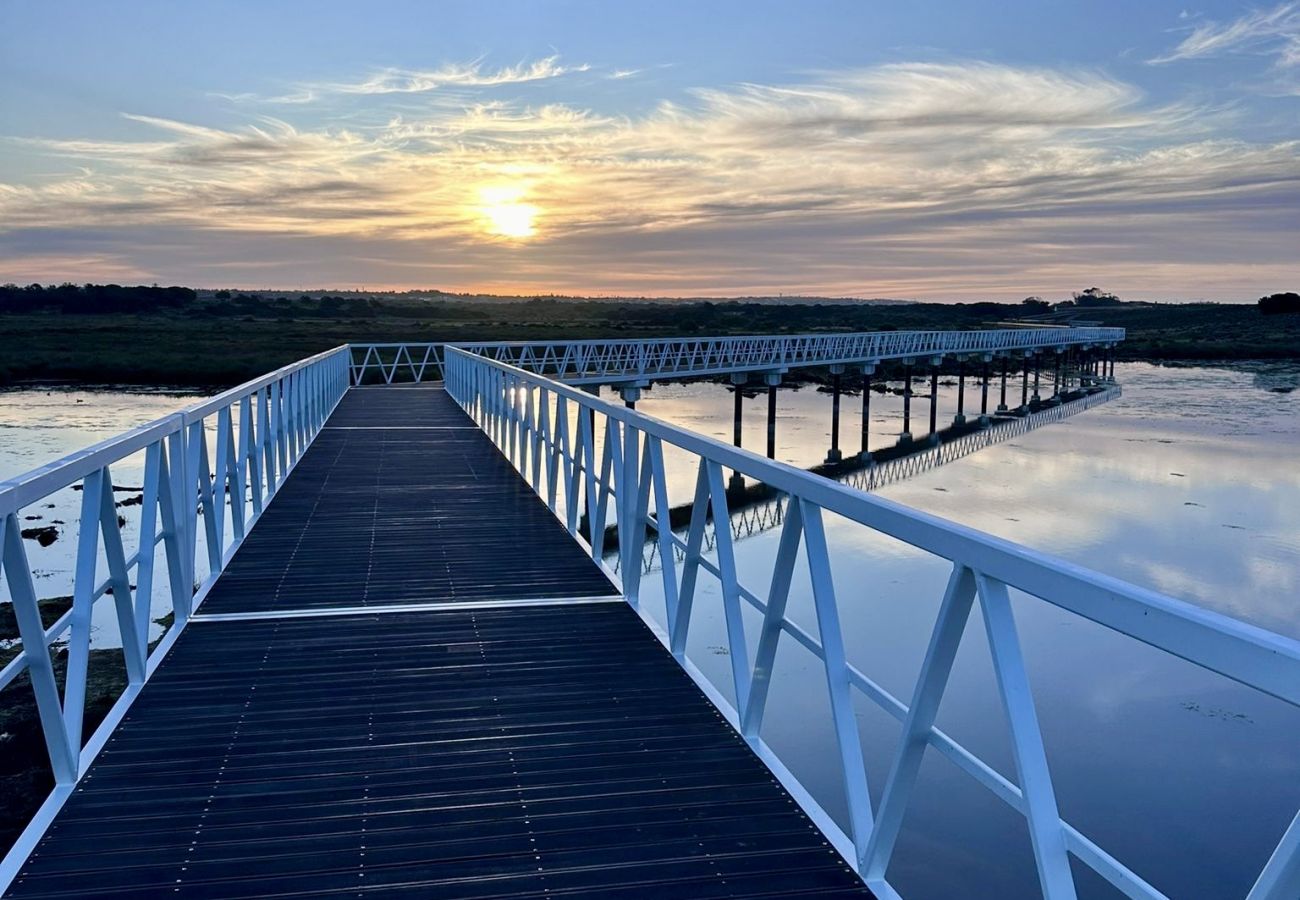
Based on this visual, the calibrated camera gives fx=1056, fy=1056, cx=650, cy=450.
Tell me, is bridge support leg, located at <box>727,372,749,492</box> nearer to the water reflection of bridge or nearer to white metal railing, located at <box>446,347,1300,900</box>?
the water reflection of bridge

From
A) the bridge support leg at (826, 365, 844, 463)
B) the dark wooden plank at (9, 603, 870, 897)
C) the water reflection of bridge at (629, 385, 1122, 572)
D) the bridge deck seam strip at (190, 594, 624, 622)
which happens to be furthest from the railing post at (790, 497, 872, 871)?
the bridge support leg at (826, 365, 844, 463)

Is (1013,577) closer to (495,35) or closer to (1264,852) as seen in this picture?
(1264,852)

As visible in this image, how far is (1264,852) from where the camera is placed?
27.5 ft

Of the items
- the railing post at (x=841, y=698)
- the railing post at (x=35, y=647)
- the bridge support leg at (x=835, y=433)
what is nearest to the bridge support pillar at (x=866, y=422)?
the bridge support leg at (x=835, y=433)

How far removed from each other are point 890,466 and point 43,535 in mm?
20462

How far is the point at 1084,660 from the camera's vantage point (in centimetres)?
1219

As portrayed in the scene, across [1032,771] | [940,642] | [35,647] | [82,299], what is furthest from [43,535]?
[82,299]

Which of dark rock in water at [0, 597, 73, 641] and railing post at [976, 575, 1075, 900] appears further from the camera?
dark rock in water at [0, 597, 73, 641]

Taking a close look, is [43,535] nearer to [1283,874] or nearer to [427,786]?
[427,786]

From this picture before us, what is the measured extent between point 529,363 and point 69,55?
36.7 ft

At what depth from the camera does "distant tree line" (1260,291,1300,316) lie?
103 metres

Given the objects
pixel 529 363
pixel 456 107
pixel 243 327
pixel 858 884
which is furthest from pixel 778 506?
pixel 243 327

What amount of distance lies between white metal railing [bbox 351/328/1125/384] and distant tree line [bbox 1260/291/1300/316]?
2133 inches

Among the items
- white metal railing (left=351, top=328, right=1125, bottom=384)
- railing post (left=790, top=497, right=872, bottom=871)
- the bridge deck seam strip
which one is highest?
railing post (left=790, top=497, right=872, bottom=871)
